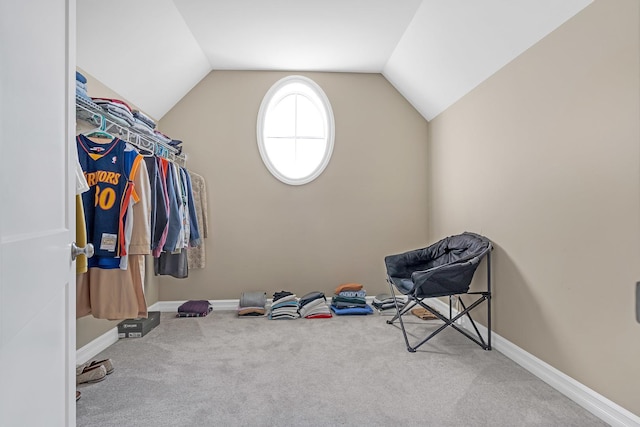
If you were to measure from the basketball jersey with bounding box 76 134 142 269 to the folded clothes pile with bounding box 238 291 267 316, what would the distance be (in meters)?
1.77

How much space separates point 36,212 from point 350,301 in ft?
11.0

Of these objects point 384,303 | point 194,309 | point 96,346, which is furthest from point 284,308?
point 96,346

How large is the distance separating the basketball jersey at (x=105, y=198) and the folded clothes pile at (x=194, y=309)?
1703 millimetres

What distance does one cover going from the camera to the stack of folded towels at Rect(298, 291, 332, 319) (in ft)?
12.5

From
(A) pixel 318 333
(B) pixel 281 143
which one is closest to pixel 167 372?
(A) pixel 318 333

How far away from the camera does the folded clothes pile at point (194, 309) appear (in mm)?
3836

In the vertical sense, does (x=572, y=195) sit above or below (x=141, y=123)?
below

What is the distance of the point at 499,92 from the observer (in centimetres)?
287

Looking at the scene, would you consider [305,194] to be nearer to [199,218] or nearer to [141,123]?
[199,218]

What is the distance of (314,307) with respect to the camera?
12.6ft

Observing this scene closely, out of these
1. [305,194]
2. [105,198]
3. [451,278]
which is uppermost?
[305,194]

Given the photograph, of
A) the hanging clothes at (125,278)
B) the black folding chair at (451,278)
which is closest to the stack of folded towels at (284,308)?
the black folding chair at (451,278)

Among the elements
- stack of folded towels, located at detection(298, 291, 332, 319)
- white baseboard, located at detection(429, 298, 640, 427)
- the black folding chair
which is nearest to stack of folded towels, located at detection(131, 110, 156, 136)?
stack of folded towels, located at detection(298, 291, 332, 319)

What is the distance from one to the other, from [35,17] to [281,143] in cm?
366
